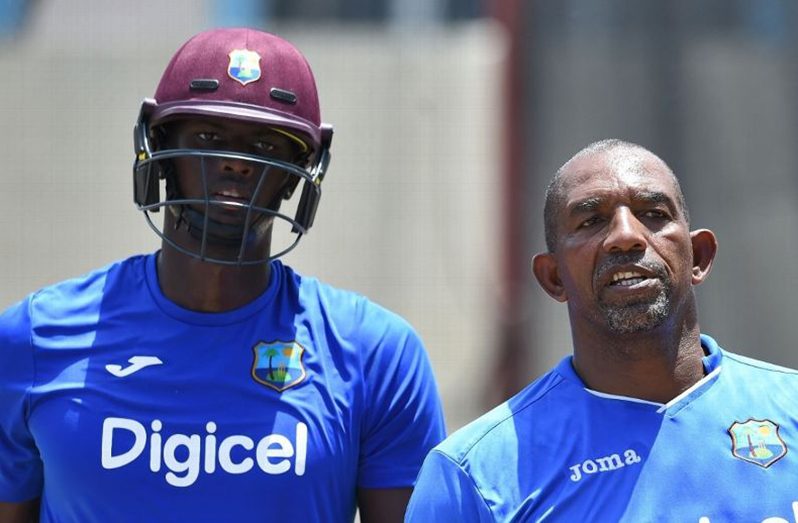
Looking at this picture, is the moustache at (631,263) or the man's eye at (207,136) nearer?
the moustache at (631,263)

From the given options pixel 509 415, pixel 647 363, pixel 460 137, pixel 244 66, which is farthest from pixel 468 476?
pixel 460 137

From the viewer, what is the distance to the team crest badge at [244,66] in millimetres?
2516

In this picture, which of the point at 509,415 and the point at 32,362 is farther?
the point at 32,362

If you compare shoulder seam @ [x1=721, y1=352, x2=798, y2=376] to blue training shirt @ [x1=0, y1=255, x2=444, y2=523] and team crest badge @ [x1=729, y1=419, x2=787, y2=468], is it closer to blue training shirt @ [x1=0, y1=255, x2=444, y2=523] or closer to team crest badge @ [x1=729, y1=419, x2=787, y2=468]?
team crest badge @ [x1=729, y1=419, x2=787, y2=468]

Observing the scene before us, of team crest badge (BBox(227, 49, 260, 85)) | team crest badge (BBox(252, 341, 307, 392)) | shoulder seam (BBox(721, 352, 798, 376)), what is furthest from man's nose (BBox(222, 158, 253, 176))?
shoulder seam (BBox(721, 352, 798, 376))

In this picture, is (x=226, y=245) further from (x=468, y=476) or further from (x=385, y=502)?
(x=468, y=476)

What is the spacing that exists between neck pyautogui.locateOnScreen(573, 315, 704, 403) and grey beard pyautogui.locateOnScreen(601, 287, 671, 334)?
0.10 feet

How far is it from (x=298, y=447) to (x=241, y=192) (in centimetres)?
49

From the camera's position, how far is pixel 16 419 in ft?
7.76

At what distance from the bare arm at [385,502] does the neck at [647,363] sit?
→ 1.50 ft

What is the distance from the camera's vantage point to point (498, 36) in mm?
6254

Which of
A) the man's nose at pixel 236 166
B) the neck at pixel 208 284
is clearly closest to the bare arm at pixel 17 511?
the neck at pixel 208 284

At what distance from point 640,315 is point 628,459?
0.77 ft

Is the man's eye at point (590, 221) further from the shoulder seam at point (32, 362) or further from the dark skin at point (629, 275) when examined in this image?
the shoulder seam at point (32, 362)
